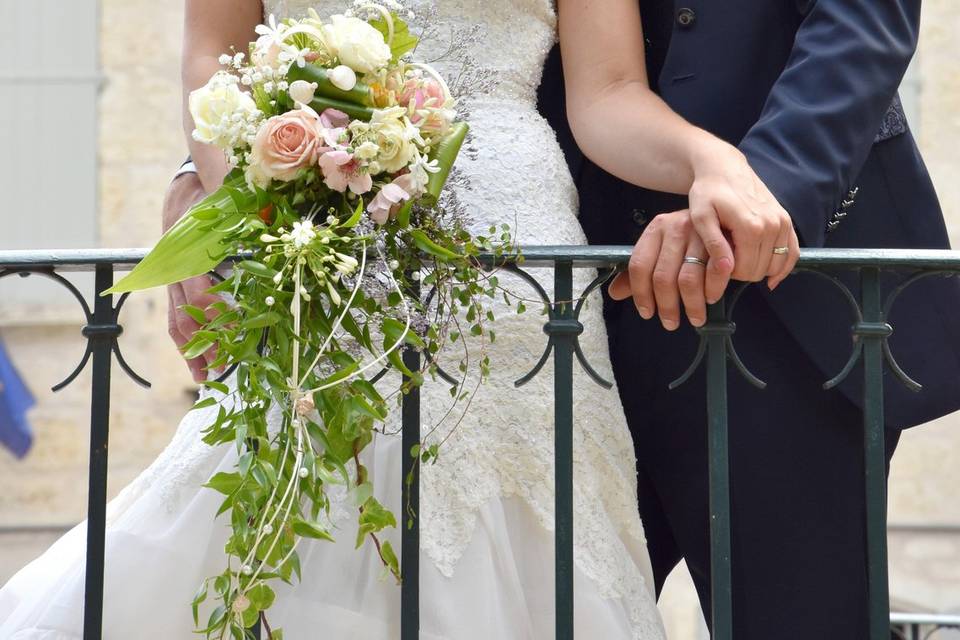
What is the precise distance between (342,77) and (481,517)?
69 centimetres

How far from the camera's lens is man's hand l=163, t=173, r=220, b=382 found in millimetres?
2270

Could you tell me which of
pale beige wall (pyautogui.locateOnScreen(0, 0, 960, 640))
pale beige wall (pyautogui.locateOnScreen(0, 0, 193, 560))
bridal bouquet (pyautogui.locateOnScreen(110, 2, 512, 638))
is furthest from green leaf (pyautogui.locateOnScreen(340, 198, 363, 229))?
pale beige wall (pyautogui.locateOnScreen(0, 0, 193, 560))

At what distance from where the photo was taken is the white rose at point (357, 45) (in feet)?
5.90

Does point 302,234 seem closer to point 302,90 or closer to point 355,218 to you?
point 355,218

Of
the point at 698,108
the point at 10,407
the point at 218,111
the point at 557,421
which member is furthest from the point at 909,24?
the point at 10,407

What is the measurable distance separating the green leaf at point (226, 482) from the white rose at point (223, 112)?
440mm

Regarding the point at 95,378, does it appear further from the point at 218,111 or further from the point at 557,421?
the point at 557,421

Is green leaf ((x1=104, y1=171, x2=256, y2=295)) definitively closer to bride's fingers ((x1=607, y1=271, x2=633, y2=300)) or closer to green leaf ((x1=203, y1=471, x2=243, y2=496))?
green leaf ((x1=203, y1=471, x2=243, y2=496))

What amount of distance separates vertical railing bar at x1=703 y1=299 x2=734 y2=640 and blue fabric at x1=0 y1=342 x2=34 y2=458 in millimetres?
8781

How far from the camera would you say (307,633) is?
6.57 feet

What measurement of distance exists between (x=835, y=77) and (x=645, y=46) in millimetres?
451

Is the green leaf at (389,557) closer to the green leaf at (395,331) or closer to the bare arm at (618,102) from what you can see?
the green leaf at (395,331)

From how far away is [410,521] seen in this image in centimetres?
195

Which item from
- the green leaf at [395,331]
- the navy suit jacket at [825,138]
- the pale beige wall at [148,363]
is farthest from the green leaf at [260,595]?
the pale beige wall at [148,363]
